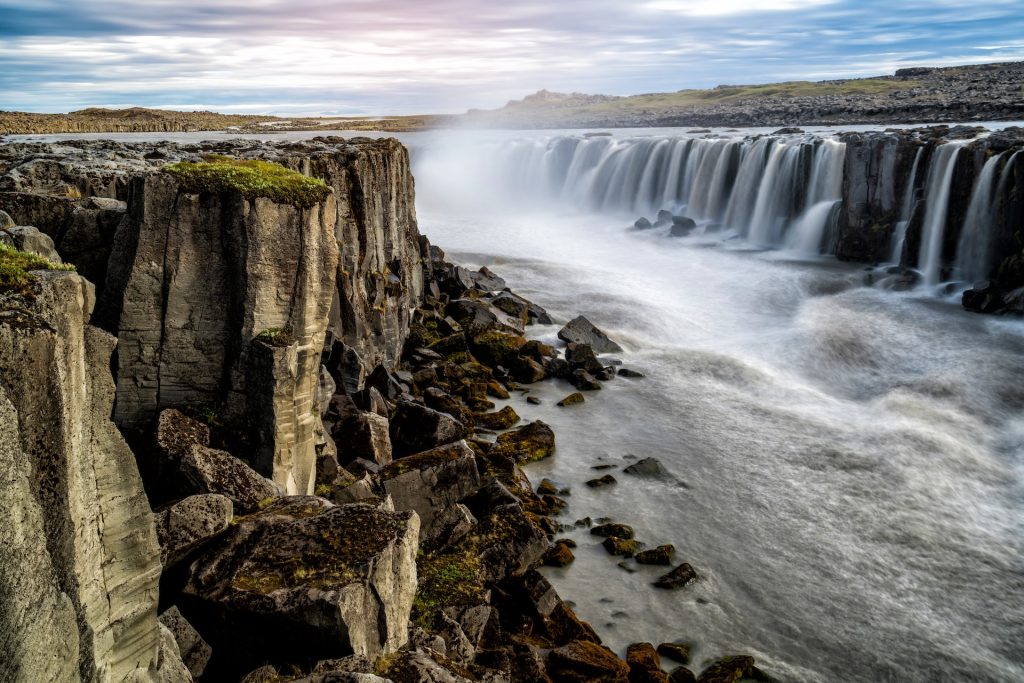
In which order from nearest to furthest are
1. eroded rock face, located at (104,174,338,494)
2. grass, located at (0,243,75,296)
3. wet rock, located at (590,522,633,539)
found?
grass, located at (0,243,75,296)
eroded rock face, located at (104,174,338,494)
wet rock, located at (590,522,633,539)

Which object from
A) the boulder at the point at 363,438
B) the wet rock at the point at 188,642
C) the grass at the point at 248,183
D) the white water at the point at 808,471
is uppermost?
the grass at the point at 248,183

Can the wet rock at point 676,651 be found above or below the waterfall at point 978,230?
below

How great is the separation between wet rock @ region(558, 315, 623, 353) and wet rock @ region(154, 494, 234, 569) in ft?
54.7

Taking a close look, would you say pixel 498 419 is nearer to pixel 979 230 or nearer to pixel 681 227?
pixel 979 230

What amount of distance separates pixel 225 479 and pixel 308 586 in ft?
8.90

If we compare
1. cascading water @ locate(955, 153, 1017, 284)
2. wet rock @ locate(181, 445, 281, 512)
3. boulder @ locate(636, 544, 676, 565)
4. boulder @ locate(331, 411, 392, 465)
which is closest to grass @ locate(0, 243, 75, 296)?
wet rock @ locate(181, 445, 281, 512)

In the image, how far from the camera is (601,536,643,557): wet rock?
13430 mm

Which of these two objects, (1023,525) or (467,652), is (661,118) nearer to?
(1023,525)

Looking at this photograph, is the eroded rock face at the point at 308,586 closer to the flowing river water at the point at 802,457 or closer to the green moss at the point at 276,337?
the green moss at the point at 276,337

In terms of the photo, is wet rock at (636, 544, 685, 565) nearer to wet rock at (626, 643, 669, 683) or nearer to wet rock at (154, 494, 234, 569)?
wet rock at (626, 643, 669, 683)

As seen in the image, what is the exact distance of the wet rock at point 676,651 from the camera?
1105 centimetres

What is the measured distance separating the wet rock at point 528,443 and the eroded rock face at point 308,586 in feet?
26.6

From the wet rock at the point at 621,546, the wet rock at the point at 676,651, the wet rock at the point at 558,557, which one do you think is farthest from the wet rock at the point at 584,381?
the wet rock at the point at 676,651

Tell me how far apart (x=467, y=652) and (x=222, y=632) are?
306 centimetres
